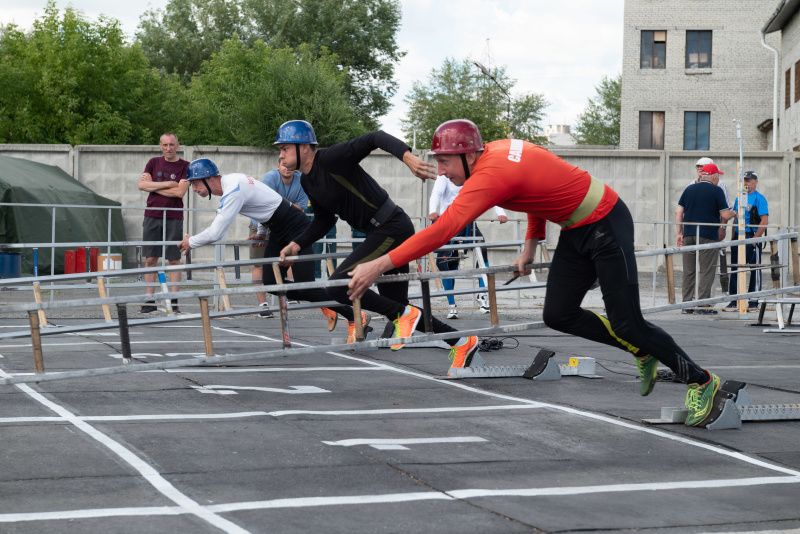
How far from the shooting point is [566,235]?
6004 mm

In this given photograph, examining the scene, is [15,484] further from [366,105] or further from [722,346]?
[366,105]

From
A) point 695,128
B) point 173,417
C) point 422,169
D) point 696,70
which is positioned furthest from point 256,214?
point 696,70

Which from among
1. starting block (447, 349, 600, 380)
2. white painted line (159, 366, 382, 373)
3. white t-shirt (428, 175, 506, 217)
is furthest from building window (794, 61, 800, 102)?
white painted line (159, 366, 382, 373)

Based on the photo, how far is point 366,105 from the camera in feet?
205

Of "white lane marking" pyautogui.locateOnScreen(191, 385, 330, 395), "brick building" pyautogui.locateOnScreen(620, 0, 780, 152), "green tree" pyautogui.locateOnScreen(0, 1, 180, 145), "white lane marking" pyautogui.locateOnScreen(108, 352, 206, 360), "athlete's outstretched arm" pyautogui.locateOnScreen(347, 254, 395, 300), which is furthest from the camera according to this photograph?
"brick building" pyautogui.locateOnScreen(620, 0, 780, 152)

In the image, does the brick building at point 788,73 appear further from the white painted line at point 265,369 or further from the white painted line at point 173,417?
the white painted line at point 173,417

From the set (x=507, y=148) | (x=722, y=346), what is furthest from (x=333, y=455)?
(x=722, y=346)

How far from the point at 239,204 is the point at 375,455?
4.27 m

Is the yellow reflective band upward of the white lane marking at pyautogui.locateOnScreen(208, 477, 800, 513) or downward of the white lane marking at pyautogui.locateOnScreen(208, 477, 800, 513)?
upward

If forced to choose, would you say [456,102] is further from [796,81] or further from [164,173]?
[164,173]

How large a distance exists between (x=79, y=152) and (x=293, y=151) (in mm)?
17475

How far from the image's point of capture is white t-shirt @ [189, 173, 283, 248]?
880 cm

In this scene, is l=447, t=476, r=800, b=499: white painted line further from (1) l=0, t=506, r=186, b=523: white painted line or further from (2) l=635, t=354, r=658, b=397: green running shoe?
(2) l=635, t=354, r=658, b=397: green running shoe

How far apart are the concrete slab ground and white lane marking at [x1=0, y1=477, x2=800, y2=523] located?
1 centimetres
